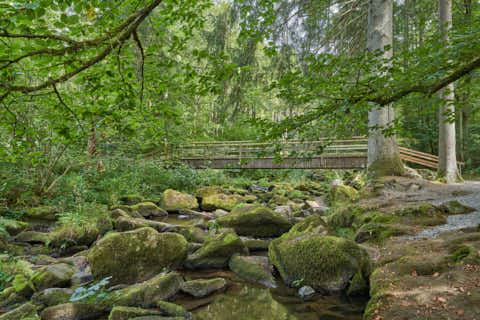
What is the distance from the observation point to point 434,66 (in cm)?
223

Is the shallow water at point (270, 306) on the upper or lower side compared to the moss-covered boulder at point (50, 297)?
lower

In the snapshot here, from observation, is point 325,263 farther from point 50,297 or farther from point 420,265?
point 50,297

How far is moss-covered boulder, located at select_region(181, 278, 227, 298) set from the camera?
363 centimetres

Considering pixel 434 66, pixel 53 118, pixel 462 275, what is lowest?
pixel 462 275

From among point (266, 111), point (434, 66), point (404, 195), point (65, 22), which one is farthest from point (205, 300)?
point (266, 111)

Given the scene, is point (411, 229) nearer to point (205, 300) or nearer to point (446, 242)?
point (446, 242)

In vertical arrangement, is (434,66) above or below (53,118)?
above

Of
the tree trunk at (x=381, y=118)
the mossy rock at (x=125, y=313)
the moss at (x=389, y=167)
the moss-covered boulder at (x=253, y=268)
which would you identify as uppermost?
the tree trunk at (x=381, y=118)

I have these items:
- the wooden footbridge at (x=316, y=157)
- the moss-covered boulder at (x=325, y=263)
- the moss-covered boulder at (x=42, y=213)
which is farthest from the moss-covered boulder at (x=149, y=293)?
the moss-covered boulder at (x=42, y=213)

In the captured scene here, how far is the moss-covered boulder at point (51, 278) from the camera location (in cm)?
353

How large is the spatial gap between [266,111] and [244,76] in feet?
59.4

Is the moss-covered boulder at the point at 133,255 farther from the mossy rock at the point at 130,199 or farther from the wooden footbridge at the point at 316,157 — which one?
the mossy rock at the point at 130,199

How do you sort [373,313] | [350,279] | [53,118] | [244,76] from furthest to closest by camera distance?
[244,76]
[350,279]
[373,313]
[53,118]

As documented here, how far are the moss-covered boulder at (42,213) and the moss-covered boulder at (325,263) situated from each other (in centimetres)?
636
